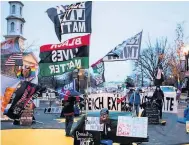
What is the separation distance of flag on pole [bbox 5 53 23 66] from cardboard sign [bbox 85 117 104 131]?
1.56m

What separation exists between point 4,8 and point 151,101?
265 centimetres

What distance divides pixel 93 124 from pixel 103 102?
0.33m

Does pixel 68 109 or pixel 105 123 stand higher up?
pixel 68 109

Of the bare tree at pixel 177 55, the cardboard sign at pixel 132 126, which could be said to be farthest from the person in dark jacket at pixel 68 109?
the bare tree at pixel 177 55

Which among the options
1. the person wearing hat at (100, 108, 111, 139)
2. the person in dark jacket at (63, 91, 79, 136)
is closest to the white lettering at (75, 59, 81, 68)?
Result: the person in dark jacket at (63, 91, 79, 136)

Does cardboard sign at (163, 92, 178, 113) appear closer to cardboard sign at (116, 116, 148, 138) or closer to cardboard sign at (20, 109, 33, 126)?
cardboard sign at (116, 116, 148, 138)

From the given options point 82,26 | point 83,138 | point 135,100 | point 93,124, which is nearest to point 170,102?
point 135,100

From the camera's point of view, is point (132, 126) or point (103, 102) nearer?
point (132, 126)

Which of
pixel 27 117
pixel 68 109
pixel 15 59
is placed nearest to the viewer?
pixel 68 109

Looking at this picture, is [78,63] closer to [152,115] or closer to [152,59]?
[152,59]

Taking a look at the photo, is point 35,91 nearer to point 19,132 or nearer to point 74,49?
point 19,132

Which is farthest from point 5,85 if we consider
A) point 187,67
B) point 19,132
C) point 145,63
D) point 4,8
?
point 187,67

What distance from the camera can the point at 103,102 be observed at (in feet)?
14.8

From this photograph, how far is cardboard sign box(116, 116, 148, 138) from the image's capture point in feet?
14.2
